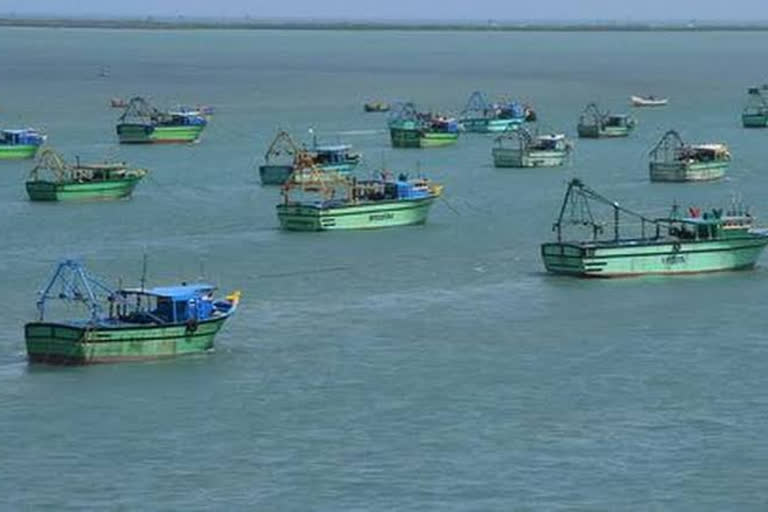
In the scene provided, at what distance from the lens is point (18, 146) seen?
206 ft

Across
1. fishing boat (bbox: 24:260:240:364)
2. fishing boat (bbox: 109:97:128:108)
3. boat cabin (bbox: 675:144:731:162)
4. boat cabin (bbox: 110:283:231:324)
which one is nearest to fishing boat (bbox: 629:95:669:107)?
fishing boat (bbox: 109:97:128:108)

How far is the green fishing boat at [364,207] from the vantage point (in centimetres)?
4547

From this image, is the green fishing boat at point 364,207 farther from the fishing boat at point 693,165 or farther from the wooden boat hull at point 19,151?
the wooden boat hull at point 19,151

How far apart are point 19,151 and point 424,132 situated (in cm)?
1191

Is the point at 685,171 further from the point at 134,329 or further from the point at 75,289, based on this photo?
the point at 134,329

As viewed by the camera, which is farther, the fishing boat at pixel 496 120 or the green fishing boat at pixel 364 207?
the fishing boat at pixel 496 120

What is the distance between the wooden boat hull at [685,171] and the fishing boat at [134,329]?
79.6 ft

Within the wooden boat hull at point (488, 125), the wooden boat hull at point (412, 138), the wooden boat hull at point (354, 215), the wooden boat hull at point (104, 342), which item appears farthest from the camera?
the wooden boat hull at point (488, 125)

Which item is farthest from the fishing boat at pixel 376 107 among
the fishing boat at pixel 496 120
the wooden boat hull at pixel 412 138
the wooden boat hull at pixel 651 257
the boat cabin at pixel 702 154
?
the wooden boat hull at pixel 651 257

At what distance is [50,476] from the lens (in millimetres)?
25516

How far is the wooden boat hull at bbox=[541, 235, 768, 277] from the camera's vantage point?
38.8 metres

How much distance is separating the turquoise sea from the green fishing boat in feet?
2.06

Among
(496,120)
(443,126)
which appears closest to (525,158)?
(443,126)

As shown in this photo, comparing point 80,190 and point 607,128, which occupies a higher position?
point 80,190
